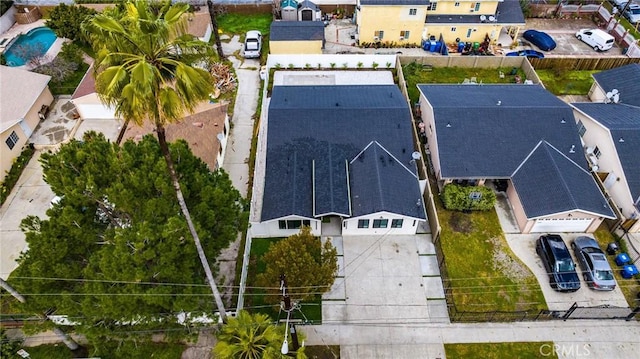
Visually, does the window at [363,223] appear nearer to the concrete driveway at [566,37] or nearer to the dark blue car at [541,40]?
the concrete driveway at [566,37]

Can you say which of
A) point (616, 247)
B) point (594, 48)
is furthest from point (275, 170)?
point (594, 48)

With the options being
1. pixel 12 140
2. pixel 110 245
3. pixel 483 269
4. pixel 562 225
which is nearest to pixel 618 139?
pixel 562 225

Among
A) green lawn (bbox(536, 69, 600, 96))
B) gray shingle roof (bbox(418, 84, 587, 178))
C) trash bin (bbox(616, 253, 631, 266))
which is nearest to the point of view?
trash bin (bbox(616, 253, 631, 266))

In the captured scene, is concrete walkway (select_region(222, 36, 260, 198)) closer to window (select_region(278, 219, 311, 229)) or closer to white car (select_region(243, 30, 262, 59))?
white car (select_region(243, 30, 262, 59))

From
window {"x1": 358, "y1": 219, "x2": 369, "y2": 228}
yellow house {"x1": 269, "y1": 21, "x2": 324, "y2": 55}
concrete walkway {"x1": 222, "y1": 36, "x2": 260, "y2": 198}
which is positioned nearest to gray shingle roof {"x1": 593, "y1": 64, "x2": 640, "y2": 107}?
window {"x1": 358, "y1": 219, "x2": 369, "y2": 228}

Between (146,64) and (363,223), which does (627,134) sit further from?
(146,64)
